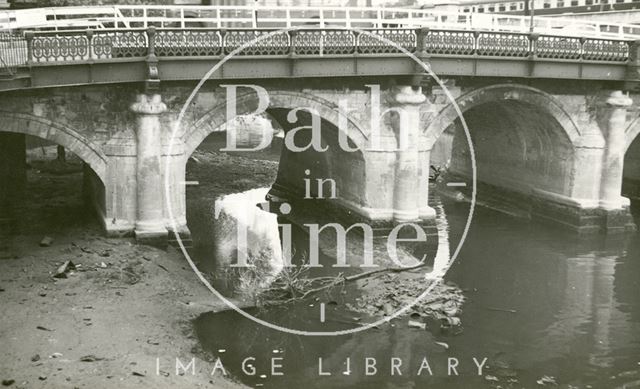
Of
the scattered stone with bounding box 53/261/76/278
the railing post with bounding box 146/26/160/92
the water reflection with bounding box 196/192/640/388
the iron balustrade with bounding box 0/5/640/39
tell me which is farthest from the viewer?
the iron balustrade with bounding box 0/5/640/39

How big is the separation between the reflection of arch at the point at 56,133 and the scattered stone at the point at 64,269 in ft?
10.0

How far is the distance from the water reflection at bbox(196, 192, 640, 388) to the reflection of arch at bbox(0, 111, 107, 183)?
624cm

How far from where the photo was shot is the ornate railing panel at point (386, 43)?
23359 millimetres

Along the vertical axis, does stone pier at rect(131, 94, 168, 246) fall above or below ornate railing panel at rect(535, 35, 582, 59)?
below

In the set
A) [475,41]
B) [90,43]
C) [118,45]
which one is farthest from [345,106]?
[90,43]

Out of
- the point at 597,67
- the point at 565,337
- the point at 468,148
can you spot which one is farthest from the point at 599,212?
the point at 565,337

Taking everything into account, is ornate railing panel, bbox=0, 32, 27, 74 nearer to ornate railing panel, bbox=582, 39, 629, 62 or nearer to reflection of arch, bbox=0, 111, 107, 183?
reflection of arch, bbox=0, 111, 107, 183

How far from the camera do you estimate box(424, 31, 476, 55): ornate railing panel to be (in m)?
24.2

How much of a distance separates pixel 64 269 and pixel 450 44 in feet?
46.1

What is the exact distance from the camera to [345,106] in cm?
2394

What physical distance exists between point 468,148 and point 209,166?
14.7 metres

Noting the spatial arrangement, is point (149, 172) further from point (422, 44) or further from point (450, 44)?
point (450, 44)

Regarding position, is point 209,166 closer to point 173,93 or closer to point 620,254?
point 173,93

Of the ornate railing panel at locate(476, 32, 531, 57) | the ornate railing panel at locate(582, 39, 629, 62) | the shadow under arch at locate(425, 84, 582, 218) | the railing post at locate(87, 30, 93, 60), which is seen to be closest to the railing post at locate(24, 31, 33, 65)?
the railing post at locate(87, 30, 93, 60)
